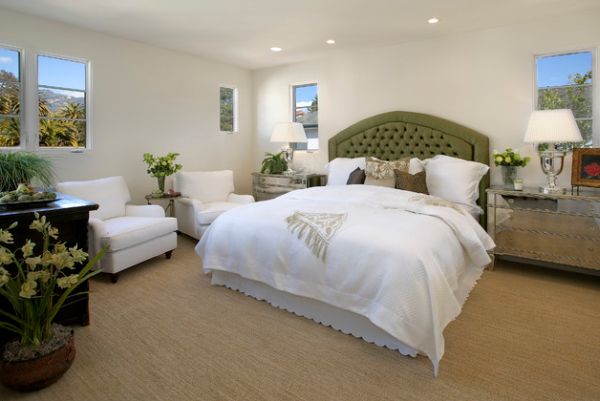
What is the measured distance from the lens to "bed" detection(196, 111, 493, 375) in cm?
205

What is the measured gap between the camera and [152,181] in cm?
493

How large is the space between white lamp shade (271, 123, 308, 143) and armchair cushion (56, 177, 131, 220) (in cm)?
217

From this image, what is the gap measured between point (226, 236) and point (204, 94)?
10.5ft

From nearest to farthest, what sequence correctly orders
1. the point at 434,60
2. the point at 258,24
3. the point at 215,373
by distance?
the point at 215,373 < the point at 258,24 < the point at 434,60

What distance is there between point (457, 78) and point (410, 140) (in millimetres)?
870

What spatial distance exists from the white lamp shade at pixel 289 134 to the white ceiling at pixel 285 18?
1.08 metres

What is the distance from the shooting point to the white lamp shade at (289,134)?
521 cm

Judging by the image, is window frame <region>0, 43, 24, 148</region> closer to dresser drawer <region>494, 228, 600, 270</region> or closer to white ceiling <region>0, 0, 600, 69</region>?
white ceiling <region>0, 0, 600, 69</region>

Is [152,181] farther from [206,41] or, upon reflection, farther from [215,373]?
[215,373]

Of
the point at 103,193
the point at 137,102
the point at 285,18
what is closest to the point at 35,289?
the point at 103,193

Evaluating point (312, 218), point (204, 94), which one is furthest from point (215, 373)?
point (204, 94)

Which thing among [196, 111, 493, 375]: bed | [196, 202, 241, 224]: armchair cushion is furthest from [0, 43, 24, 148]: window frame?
[196, 111, 493, 375]: bed

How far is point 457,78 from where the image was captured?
425 cm

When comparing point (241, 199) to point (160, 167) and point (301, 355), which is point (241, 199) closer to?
point (160, 167)
